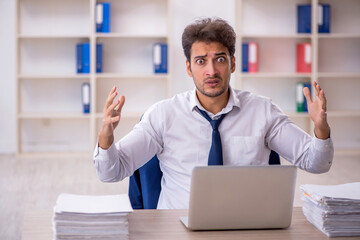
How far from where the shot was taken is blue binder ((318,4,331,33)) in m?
5.79

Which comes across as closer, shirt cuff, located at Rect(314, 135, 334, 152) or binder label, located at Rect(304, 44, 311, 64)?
shirt cuff, located at Rect(314, 135, 334, 152)

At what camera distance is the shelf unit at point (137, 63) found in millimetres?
5840

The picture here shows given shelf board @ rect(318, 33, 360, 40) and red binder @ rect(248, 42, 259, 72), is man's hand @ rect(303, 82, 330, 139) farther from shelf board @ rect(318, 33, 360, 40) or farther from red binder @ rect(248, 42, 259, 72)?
shelf board @ rect(318, 33, 360, 40)

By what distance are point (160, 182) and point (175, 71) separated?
12.4ft

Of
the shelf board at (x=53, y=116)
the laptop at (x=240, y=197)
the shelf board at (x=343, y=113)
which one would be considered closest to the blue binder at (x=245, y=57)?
the shelf board at (x=343, y=113)

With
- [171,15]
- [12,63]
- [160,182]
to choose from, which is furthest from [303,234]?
[12,63]

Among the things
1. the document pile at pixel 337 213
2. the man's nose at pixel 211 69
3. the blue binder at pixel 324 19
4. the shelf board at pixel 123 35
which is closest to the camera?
the document pile at pixel 337 213

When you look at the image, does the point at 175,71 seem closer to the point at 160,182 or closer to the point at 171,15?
the point at 171,15

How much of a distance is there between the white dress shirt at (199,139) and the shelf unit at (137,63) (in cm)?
343

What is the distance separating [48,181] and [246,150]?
2.87 m

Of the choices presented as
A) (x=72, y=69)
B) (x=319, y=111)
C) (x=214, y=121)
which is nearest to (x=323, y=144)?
(x=319, y=111)

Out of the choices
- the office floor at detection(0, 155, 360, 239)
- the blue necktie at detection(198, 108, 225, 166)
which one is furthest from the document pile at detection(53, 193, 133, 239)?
the office floor at detection(0, 155, 360, 239)

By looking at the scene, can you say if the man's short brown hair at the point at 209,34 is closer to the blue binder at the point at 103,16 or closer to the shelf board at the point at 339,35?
the blue binder at the point at 103,16

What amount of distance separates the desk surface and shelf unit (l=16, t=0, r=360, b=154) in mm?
4015
